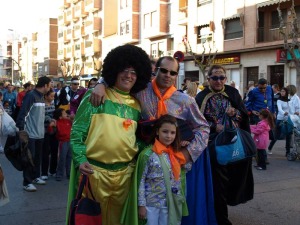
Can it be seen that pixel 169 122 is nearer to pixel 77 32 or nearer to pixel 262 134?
pixel 262 134

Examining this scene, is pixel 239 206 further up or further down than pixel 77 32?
further down

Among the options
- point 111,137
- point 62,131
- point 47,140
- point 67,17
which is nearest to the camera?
point 111,137

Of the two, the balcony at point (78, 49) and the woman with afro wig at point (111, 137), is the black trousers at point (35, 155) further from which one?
the balcony at point (78, 49)

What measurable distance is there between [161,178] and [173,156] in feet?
0.75

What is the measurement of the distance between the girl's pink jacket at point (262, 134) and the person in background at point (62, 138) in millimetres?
4199

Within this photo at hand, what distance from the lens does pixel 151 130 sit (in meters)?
3.43

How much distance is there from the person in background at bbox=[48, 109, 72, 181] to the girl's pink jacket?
165 inches

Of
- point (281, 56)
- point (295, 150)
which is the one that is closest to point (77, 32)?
point (281, 56)

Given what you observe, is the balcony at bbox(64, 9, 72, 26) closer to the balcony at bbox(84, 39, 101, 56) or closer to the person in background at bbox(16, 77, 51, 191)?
the balcony at bbox(84, 39, 101, 56)

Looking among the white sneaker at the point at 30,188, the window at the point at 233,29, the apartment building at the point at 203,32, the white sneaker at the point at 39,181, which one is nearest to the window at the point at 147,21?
the apartment building at the point at 203,32

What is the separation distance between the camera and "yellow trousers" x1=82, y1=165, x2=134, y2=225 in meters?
3.12

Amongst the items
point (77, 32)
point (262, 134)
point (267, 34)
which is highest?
point (77, 32)

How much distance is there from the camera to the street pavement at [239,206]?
17.4 feet

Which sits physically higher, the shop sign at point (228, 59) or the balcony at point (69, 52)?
the balcony at point (69, 52)
